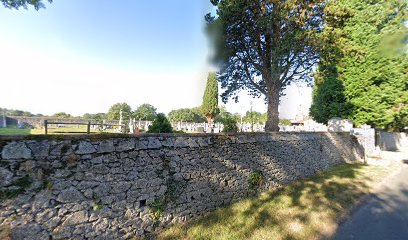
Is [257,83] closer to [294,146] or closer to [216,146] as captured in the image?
[294,146]

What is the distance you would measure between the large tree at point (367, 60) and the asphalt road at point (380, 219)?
291 inches

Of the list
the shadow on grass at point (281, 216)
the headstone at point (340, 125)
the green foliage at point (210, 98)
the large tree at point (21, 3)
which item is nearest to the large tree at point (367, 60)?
the headstone at point (340, 125)

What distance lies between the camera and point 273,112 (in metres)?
11.7

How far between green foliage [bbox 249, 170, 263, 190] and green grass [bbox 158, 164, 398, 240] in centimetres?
38

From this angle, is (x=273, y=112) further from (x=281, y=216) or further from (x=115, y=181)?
(x=115, y=181)

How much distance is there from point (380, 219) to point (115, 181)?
706cm

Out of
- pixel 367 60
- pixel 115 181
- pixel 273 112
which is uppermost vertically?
pixel 367 60

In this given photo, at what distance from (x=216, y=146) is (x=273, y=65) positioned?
6.76m

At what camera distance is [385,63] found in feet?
44.2

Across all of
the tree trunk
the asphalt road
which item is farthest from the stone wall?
the tree trunk

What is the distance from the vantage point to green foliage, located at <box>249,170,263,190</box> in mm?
7074

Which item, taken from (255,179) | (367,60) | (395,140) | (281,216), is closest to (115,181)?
(281,216)

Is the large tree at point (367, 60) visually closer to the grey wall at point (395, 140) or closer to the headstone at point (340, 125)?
the headstone at point (340, 125)

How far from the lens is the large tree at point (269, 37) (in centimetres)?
994
